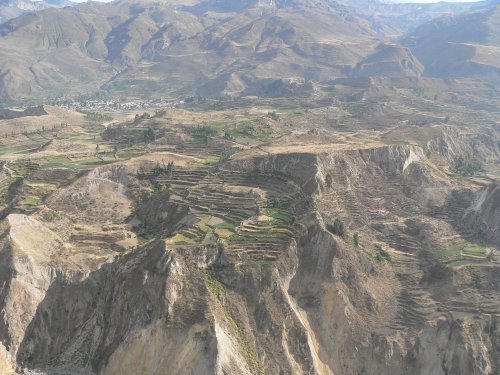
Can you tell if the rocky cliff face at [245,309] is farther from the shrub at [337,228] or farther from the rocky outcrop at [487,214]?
the rocky outcrop at [487,214]

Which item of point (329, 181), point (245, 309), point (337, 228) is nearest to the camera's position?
point (245, 309)

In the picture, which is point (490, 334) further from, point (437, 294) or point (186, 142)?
point (186, 142)

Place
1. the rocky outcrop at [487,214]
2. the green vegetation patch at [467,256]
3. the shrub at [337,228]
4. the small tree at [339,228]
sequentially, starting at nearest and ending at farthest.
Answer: the green vegetation patch at [467,256], the shrub at [337,228], the small tree at [339,228], the rocky outcrop at [487,214]

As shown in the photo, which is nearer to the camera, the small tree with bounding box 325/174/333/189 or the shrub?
the shrub

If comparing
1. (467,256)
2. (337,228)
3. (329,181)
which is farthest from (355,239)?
(329,181)

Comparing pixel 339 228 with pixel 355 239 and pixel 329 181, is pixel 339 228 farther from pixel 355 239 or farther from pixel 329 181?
pixel 329 181

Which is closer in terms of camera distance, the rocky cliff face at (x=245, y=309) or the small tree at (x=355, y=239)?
the rocky cliff face at (x=245, y=309)

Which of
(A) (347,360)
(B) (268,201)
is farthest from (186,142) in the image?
(A) (347,360)

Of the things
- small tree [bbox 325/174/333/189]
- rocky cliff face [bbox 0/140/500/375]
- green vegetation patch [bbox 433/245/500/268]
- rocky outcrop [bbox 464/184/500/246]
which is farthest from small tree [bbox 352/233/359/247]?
rocky outcrop [bbox 464/184/500/246]

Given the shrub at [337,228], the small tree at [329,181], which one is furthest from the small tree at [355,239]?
the small tree at [329,181]

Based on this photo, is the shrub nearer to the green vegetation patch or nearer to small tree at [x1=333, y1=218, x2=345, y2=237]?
small tree at [x1=333, y1=218, x2=345, y2=237]
